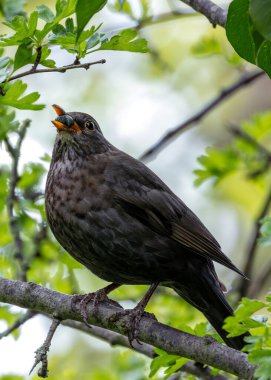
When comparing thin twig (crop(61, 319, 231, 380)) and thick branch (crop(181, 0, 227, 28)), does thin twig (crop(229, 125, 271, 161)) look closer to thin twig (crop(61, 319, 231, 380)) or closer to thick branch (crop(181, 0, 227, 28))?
thin twig (crop(61, 319, 231, 380))

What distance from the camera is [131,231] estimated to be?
4.58 meters

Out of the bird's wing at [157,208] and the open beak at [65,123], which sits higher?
the open beak at [65,123]

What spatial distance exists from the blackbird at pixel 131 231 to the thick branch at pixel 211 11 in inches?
49.2

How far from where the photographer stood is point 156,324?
4.02m

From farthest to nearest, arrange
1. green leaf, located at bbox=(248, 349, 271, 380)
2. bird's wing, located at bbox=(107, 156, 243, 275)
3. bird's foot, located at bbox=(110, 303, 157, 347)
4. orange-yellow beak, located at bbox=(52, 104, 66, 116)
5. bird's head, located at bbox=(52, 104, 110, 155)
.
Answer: bird's head, located at bbox=(52, 104, 110, 155) < orange-yellow beak, located at bbox=(52, 104, 66, 116) < bird's wing, located at bbox=(107, 156, 243, 275) < bird's foot, located at bbox=(110, 303, 157, 347) < green leaf, located at bbox=(248, 349, 271, 380)

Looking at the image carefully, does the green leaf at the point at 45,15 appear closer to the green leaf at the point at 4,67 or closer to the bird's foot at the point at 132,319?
the green leaf at the point at 4,67

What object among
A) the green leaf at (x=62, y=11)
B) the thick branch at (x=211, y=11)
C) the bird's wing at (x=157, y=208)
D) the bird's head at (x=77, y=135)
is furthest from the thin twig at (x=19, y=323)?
the thick branch at (x=211, y=11)

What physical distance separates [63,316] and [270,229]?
1.21 metres

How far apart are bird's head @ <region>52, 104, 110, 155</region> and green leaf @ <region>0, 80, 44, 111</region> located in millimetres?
1104

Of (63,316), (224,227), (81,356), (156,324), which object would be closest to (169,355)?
(156,324)

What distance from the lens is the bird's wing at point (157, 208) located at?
184 inches

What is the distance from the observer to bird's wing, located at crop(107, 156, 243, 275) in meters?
4.68

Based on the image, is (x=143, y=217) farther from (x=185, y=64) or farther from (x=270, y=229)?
(x=185, y=64)

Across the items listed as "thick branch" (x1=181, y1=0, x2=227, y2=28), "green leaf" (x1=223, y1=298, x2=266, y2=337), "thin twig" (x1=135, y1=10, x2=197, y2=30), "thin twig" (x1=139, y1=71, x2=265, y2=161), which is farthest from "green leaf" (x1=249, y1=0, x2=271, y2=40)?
"thin twig" (x1=139, y1=71, x2=265, y2=161)
